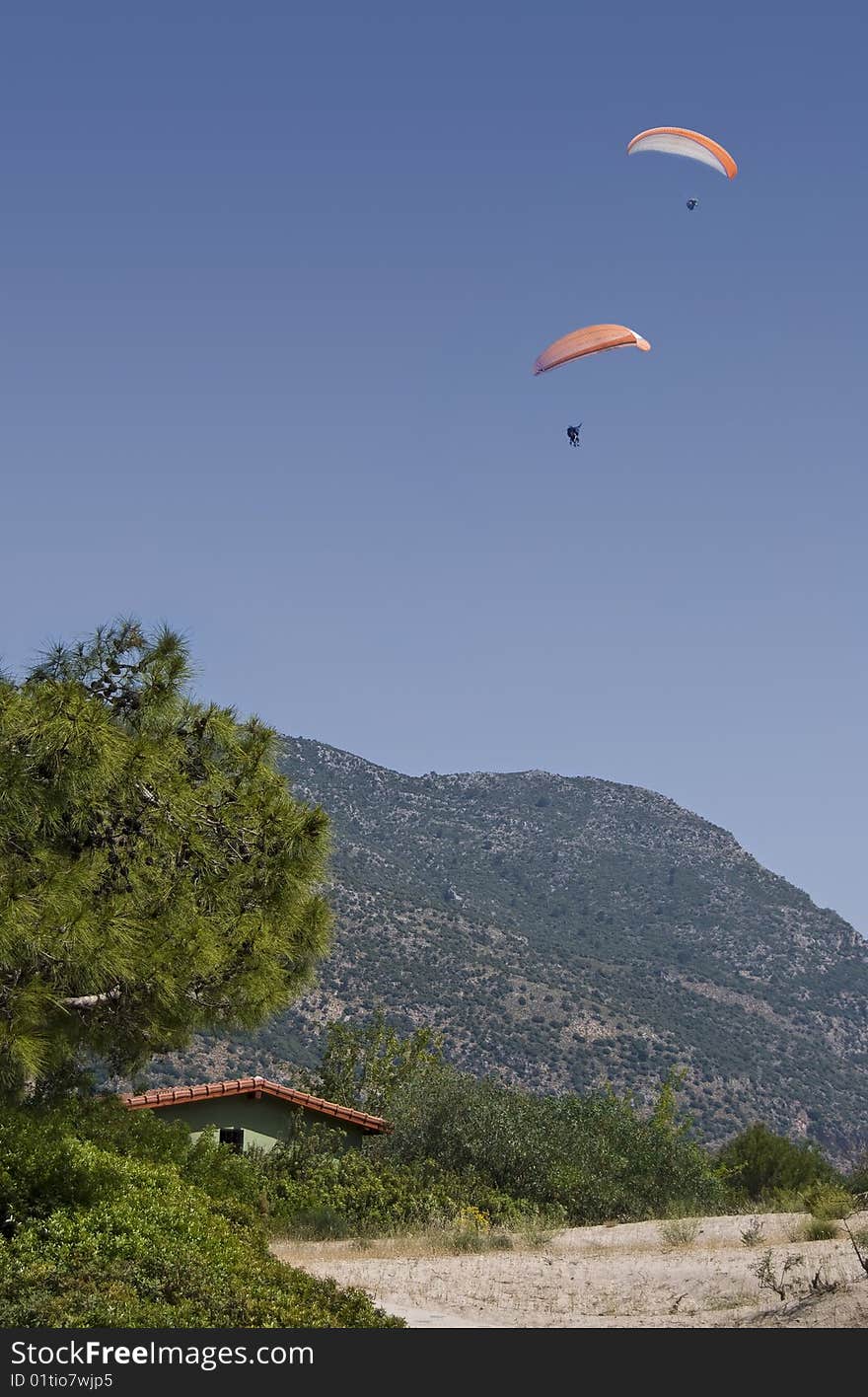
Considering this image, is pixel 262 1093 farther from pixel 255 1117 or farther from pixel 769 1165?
pixel 769 1165

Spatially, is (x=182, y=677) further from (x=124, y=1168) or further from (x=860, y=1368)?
(x=860, y=1368)

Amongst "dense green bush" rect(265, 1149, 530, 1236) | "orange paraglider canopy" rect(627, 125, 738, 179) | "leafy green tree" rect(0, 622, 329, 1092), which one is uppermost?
"orange paraglider canopy" rect(627, 125, 738, 179)

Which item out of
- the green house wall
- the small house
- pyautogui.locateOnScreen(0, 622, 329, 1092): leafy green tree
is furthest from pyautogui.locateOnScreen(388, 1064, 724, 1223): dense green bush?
pyautogui.locateOnScreen(0, 622, 329, 1092): leafy green tree

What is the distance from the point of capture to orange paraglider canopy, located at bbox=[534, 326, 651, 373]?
107ft

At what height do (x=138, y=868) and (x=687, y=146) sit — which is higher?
(x=687, y=146)

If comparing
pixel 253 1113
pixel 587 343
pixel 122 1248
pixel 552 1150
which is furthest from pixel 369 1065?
pixel 122 1248

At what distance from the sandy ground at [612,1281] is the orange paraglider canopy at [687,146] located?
2265 centimetres

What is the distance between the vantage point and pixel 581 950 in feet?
359

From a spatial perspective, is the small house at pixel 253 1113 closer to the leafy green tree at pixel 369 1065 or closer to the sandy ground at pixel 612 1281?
the leafy green tree at pixel 369 1065

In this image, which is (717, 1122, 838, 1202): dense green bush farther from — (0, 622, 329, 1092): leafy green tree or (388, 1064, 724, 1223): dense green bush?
(0, 622, 329, 1092): leafy green tree

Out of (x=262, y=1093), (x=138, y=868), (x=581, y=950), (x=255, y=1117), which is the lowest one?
(x=255, y=1117)

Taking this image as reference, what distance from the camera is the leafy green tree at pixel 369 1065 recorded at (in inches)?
1495

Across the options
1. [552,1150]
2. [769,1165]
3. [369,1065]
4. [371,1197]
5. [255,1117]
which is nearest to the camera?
[371,1197]

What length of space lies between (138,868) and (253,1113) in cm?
1614
